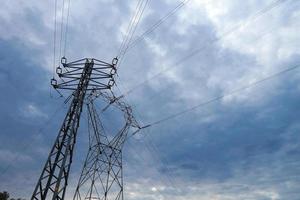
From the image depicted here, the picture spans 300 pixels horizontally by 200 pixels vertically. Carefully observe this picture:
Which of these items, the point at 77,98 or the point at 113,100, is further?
the point at 113,100

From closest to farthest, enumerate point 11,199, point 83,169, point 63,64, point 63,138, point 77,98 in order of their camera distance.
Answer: point 63,138 < point 77,98 < point 63,64 < point 83,169 < point 11,199

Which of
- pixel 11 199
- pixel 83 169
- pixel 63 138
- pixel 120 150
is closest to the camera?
pixel 63 138

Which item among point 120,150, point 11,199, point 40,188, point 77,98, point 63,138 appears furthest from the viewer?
point 11,199

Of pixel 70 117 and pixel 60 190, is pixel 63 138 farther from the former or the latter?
pixel 60 190

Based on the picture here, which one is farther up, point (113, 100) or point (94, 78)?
point (113, 100)

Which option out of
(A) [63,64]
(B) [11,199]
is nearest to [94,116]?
(A) [63,64]

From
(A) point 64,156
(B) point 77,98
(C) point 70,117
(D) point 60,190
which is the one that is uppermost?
(B) point 77,98

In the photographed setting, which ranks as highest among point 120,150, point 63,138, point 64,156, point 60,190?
point 120,150

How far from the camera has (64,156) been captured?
73.3ft

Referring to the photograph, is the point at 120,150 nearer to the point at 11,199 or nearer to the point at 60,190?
the point at 60,190

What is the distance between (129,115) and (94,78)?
13279mm

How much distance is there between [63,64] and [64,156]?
9.98 metres

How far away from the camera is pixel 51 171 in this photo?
2219 centimetres

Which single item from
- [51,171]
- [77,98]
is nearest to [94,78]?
[77,98]
